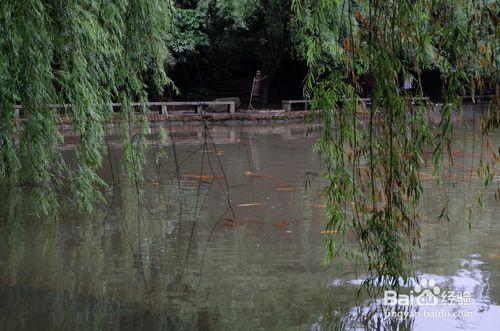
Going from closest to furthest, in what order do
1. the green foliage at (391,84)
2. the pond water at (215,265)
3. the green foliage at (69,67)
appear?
1. the green foliage at (391,84)
2. the green foliage at (69,67)
3. the pond water at (215,265)

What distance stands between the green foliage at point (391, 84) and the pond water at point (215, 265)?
29cm

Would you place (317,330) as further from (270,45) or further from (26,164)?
(270,45)

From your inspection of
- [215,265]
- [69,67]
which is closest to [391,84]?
[69,67]

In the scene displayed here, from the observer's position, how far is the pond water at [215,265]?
4191mm

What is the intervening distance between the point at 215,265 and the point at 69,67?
1.93m

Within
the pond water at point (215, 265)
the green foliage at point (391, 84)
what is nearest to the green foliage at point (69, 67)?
the pond water at point (215, 265)

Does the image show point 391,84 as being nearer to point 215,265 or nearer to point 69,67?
point 69,67

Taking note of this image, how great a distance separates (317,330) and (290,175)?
5.76 m

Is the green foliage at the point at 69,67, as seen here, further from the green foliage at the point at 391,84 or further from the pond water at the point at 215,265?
the green foliage at the point at 391,84

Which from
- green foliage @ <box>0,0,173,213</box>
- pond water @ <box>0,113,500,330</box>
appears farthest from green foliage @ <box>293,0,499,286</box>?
green foliage @ <box>0,0,173,213</box>

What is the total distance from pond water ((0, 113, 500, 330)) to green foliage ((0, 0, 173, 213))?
633 millimetres

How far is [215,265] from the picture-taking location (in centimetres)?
533

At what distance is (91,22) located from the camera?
4414 mm

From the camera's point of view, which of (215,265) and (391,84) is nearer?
(391,84)
